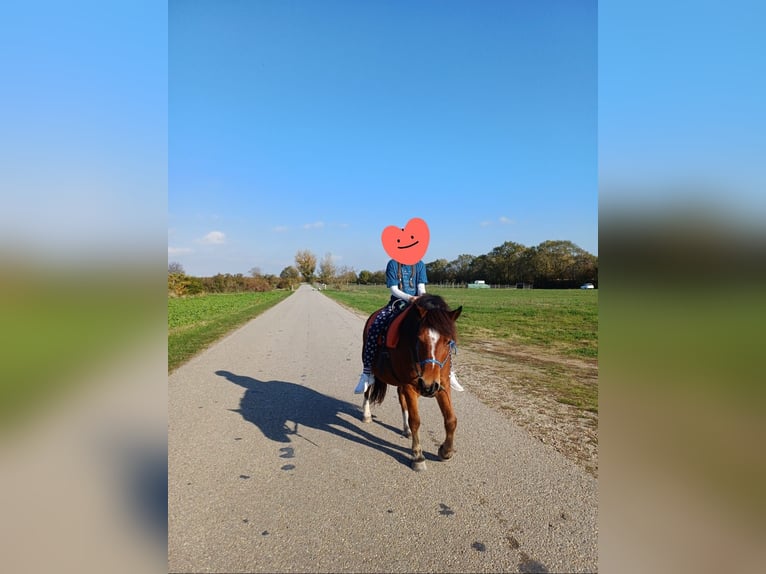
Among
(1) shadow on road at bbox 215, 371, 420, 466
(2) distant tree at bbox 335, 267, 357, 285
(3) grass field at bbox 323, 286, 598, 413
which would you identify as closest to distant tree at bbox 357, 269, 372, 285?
(2) distant tree at bbox 335, 267, 357, 285

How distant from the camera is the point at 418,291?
507 cm

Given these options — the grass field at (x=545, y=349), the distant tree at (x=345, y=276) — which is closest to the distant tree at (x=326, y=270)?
the distant tree at (x=345, y=276)

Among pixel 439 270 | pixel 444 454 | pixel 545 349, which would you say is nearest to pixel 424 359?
pixel 444 454

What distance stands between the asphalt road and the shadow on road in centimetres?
3

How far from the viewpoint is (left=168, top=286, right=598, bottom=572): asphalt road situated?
8.74 ft

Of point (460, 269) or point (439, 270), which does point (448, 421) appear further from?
point (460, 269)

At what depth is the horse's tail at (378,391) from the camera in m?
5.32

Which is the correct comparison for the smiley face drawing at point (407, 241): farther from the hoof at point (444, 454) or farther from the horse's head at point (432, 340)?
the hoof at point (444, 454)

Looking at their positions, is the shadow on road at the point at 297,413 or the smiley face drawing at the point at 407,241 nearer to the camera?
the smiley face drawing at the point at 407,241
